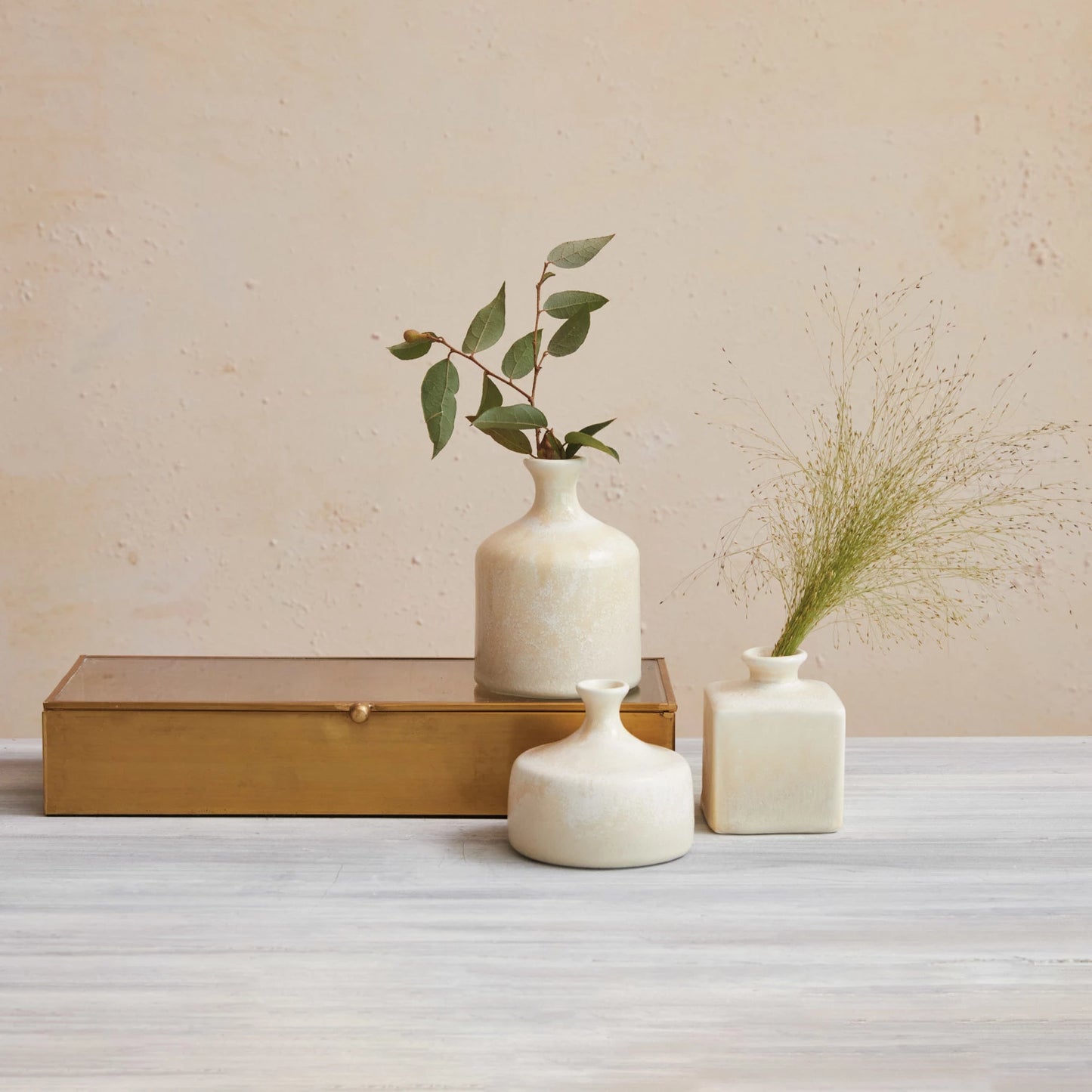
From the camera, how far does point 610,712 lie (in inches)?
41.8

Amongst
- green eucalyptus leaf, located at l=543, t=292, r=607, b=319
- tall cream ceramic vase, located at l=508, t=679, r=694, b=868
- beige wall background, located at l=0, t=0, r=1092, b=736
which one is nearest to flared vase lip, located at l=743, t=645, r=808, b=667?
tall cream ceramic vase, located at l=508, t=679, r=694, b=868

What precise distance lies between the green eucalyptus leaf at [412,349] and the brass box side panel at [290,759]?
33 cm

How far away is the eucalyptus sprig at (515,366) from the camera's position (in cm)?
115

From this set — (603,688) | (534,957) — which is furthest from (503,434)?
(534,957)

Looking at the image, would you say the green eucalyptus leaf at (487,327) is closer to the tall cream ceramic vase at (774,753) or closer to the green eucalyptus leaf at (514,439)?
the green eucalyptus leaf at (514,439)

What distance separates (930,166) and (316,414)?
3.51 ft

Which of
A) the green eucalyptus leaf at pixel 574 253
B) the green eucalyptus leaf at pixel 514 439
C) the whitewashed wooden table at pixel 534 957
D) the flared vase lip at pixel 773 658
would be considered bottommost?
the whitewashed wooden table at pixel 534 957

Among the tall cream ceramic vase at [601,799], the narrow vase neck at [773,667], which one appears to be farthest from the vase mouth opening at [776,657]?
the tall cream ceramic vase at [601,799]

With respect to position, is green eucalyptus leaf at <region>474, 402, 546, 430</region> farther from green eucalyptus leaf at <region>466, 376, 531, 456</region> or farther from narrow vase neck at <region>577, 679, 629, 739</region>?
narrow vase neck at <region>577, 679, 629, 739</region>

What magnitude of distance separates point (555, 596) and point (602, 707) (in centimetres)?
14

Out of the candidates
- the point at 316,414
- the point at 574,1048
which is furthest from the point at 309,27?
the point at 574,1048

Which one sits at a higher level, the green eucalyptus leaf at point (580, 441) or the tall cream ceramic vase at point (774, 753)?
the green eucalyptus leaf at point (580, 441)

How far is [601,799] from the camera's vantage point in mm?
1015

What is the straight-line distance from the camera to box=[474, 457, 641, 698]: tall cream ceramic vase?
45.8 inches
